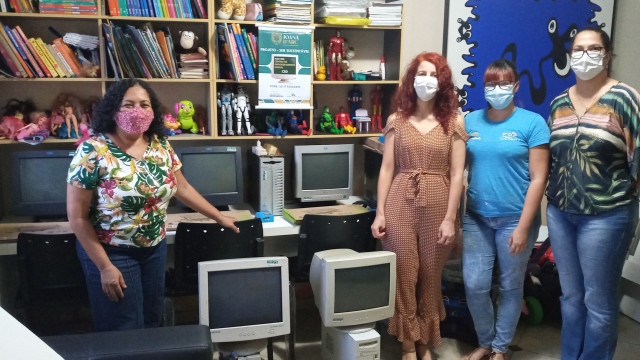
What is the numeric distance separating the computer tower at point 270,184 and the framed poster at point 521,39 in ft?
4.83

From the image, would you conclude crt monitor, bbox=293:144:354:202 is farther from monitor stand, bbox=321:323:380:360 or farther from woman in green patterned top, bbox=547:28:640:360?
woman in green patterned top, bbox=547:28:640:360

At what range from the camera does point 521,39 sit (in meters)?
3.91

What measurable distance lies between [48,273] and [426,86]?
1.93 meters

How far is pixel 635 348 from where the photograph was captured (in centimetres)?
299

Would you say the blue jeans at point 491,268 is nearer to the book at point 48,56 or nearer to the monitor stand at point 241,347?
the monitor stand at point 241,347

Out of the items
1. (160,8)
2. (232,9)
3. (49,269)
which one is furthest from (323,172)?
(49,269)

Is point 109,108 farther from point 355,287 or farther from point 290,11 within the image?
point 290,11

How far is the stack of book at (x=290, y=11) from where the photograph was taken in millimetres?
3145

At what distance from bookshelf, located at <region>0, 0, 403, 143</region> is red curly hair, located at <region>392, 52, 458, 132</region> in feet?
2.66

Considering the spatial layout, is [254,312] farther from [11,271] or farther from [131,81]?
[11,271]

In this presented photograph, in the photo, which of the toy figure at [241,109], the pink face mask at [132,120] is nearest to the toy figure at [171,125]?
the toy figure at [241,109]

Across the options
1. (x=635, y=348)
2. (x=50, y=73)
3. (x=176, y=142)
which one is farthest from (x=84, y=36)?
(x=635, y=348)

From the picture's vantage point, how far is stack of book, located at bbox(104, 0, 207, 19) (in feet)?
9.54

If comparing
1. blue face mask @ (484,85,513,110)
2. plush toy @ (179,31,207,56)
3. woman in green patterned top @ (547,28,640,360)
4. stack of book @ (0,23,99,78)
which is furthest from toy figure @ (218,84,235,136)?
woman in green patterned top @ (547,28,640,360)
